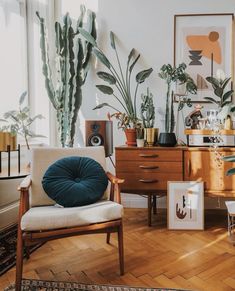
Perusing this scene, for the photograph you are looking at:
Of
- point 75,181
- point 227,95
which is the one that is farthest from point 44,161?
point 227,95

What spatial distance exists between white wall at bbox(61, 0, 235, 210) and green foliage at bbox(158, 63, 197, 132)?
0.30 meters

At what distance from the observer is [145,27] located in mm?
3309

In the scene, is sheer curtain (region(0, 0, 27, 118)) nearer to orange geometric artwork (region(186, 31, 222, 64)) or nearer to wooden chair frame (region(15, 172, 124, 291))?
wooden chair frame (region(15, 172, 124, 291))

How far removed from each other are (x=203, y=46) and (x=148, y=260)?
87.3 inches

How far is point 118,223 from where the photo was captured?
75.7 inches

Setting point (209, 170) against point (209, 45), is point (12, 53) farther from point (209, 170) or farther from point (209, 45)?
point (209, 170)

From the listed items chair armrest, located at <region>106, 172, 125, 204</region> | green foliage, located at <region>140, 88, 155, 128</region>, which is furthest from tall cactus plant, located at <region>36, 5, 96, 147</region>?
chair armrest, located at <region>106, 172, 125, 204</region>

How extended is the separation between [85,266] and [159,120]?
1807mm

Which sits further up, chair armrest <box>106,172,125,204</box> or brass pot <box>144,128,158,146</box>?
brass pot <box>144,128,158,146</box>

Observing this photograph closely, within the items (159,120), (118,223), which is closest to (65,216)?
(118,223)

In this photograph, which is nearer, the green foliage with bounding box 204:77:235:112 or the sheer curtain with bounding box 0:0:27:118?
the green foliage with bounding box 204:77:235:112

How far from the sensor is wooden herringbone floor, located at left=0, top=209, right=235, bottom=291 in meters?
1.85

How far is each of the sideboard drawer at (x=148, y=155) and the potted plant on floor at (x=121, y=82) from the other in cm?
30

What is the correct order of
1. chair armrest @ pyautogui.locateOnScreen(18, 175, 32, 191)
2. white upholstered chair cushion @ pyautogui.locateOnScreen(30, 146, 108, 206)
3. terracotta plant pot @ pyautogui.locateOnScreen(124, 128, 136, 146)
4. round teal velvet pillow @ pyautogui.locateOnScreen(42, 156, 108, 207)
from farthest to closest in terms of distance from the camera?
terracotta plant pot @ pyautogui.locateOnScreen(124, 128, 136, 146), white upholstered chair cushion @ pyautogui.locateOnScreen(30, 146, 108, 206), round teal velvet pillow @ pyautogui.locateOnScreen(42, 156, 108, 207), chair armrest @ pyautogui.locateOnScreen(18, 175, 32, 191)
